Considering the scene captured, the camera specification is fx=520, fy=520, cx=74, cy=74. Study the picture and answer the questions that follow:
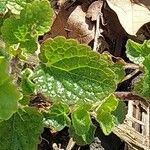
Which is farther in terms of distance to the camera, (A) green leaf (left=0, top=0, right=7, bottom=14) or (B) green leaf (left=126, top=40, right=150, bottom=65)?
(B) green leaf (left=126, top=40, right=150, bottom=65)

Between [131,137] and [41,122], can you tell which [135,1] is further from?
[41,122]

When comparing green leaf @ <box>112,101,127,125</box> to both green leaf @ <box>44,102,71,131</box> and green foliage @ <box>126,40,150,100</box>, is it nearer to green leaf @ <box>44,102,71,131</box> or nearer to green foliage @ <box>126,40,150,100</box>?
green foliage @ <box>126,40,150,100</box>

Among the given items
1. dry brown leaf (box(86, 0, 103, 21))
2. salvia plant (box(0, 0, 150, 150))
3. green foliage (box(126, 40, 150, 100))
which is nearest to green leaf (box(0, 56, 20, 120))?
salvia plant (box(0, 0, 150, 150))

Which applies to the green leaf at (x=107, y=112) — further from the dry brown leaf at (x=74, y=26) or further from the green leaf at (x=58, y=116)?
the dry brown leaf at (x=74, y=26)

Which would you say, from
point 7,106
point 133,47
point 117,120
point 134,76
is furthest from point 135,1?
point 7,106

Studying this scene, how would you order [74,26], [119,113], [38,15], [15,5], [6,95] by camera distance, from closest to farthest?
1. [6,95]
2. [38,15]
3. [15,5]
4. [119,113]
5. [74,26]

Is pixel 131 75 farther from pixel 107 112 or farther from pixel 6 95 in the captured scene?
pixel 6 95

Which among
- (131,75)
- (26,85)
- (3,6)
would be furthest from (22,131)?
(131,75)
